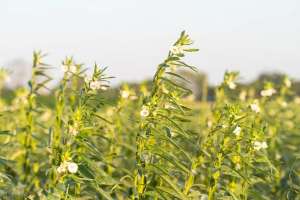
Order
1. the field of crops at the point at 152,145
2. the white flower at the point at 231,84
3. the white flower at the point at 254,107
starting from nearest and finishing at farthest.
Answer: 1. the field of crops at the point at 152,145
2. the white flower at the point at 254,107
3. the white flower at the point at 231,84

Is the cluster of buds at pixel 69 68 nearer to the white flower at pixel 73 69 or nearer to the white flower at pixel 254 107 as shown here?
the white flower at pixel 73 69

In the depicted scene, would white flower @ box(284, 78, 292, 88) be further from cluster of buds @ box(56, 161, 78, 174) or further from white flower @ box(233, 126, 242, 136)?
cluster of buds @ box(56, 161, 78, 174)

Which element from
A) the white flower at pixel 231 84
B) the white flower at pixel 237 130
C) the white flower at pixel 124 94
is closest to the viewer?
the white flower at pixel 237 130

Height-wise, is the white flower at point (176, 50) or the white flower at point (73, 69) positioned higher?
the white flower at point (176, 50)

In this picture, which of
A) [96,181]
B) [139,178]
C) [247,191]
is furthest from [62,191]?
[247,191]

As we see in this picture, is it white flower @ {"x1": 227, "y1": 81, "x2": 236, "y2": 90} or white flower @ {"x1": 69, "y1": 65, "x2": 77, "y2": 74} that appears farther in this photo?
white flower @ {"x1": 227, "y1": 81, "x2": 236, "y2": 90}

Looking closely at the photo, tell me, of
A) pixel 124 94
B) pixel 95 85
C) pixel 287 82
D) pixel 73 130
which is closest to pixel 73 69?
pixel 124 94

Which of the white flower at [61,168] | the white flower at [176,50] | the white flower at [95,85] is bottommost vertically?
the white flower at [61,168]

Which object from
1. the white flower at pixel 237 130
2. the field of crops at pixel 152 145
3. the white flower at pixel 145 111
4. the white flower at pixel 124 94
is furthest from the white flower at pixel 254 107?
the white flower at pixel 145 111

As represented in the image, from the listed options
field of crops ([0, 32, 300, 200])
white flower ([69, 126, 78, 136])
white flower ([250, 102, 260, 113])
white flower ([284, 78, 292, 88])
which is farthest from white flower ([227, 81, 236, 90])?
white flower ([69, 126, 78, 136])

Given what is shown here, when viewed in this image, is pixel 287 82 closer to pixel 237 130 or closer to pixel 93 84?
pixel 237 130

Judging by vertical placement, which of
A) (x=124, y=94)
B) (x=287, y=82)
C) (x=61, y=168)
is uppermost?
(x=287, y=82)

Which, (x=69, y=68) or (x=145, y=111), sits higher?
(x=69, y=68)

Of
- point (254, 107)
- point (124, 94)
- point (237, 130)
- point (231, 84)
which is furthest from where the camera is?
point (231, 84)
